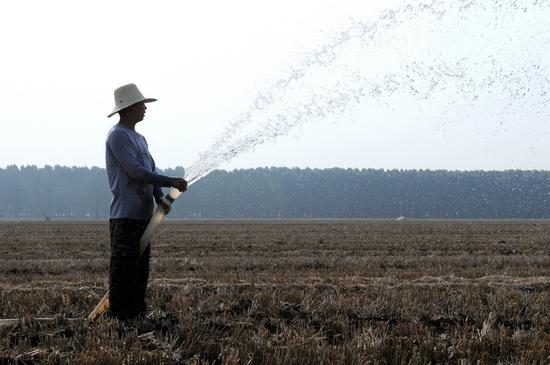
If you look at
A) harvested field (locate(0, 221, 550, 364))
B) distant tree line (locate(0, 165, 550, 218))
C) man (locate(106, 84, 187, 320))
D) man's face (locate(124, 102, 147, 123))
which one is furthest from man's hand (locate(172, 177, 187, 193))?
distant tree line (locate(0, 165, 550, 218))

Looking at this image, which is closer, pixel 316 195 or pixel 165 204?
pixel 165 204

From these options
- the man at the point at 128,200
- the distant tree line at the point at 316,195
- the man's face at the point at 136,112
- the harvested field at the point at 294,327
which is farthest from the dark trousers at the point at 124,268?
the distant tree line at the point at 316,195

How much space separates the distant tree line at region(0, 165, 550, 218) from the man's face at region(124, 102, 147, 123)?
156 m

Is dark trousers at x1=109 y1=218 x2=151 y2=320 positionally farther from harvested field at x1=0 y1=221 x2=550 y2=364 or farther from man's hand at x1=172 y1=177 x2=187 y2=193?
man's hand at x1=172 y1=177 x2=187 y2=193

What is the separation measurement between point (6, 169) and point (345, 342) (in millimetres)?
204217

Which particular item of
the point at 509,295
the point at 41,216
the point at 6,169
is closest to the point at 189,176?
the point at 509,295

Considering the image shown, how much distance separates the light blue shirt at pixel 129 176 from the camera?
21.2 ft

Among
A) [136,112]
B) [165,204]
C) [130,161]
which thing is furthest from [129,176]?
[136,112]

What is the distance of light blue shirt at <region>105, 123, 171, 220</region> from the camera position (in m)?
6.45

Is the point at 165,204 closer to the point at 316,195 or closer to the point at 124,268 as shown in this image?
the point at 124,268

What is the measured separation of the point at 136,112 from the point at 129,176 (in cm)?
66

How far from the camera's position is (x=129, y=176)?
658 centimetres

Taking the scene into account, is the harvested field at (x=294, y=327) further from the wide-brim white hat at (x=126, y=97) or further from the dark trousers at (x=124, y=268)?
the wide-brim white hat at (x=126, y=97)

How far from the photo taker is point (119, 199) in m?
6.62
